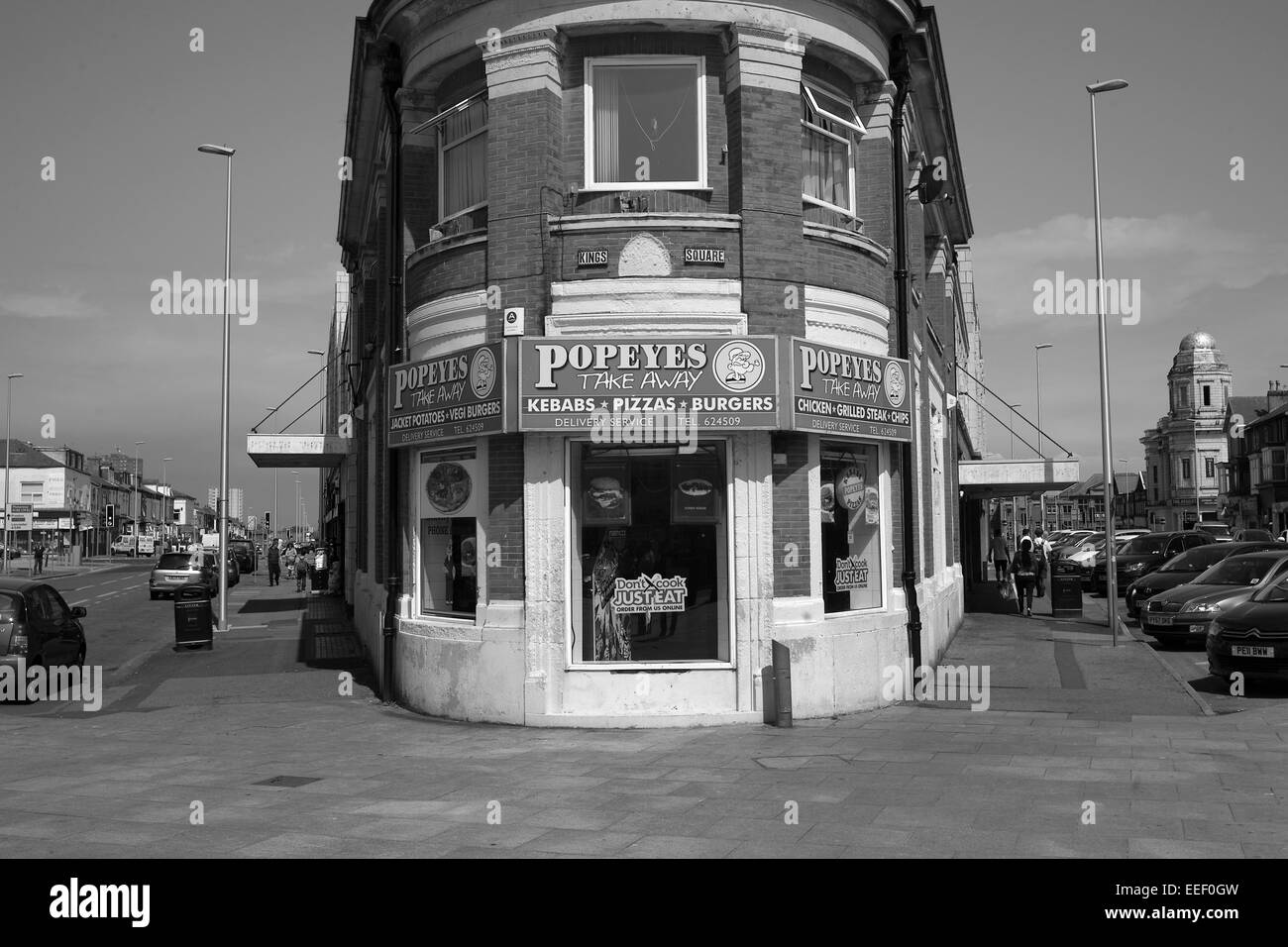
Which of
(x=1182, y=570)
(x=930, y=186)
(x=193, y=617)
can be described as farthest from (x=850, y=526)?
(x=1182, y=570)

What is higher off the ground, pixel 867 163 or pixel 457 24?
pixel 457 24

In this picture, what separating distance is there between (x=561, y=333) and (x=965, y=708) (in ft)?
20.5

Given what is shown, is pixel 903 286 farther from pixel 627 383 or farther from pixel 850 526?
pixel 627 383

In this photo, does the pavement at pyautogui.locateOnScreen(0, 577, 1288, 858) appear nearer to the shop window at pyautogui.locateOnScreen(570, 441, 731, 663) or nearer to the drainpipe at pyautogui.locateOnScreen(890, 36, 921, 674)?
the shop window at pyautogui.locateOnScreen(570, 441, 731, 663)

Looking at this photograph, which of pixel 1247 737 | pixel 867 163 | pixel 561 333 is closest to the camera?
pixel 1247 737

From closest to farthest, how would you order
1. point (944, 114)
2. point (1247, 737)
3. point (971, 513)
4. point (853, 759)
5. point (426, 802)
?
point (426, 802)
point (853, 759)
point (1247, 737)
point (944, 114)
point (971, 513)

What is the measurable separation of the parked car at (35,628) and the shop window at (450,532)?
523 cm

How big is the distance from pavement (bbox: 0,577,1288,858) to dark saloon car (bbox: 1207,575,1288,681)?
626 mm

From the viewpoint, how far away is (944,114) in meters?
18.8

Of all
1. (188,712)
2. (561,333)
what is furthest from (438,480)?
(188,712)

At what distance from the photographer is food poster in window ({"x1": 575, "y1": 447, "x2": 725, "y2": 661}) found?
41.4 ft

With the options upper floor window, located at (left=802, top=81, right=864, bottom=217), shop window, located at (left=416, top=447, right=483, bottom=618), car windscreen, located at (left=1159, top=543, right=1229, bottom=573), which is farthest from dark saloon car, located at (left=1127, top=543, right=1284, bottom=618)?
shop window, located at (left=416, top=447, right=483, bottom=618)

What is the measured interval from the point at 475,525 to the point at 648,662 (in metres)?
2.56
